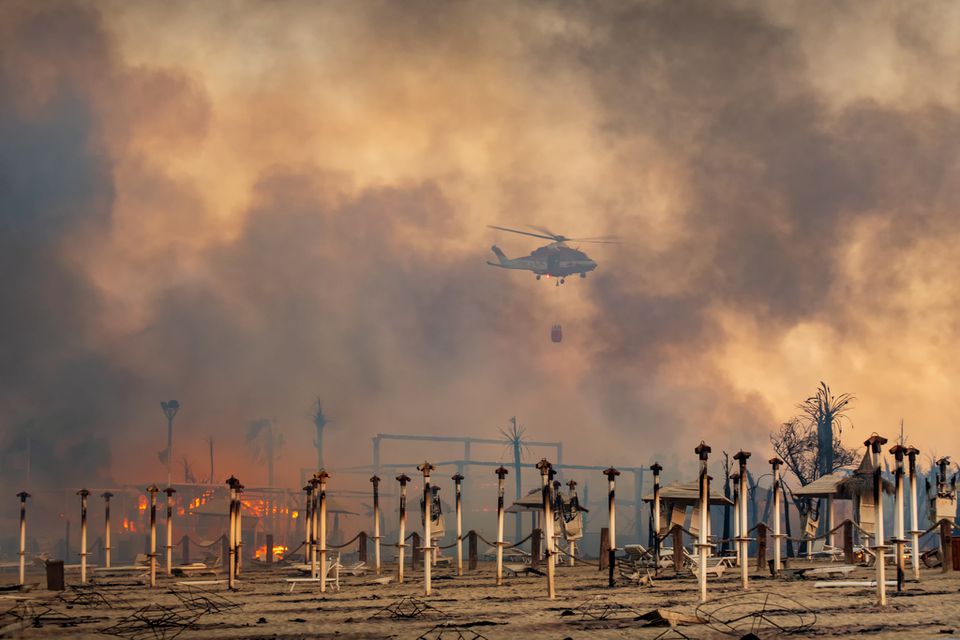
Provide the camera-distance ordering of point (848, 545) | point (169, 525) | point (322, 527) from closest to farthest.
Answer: point (322, 527) → point (848, 545) → point (169, 525)

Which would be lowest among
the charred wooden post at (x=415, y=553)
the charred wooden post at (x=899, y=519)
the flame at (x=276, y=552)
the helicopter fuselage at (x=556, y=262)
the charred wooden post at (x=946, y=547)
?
the flame at (x=276, y=552)

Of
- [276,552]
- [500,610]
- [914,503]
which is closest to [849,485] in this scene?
[914,503]

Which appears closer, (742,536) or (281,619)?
(281,619)

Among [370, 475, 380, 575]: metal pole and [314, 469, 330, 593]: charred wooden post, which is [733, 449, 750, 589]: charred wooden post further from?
[370, 475, 380, 575]: metal pole

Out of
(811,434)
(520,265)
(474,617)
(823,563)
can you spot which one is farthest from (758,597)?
(520,265)

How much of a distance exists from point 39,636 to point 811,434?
67.3 m

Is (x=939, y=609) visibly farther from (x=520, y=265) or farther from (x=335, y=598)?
(x=520, y=265)

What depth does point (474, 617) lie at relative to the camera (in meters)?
26.5

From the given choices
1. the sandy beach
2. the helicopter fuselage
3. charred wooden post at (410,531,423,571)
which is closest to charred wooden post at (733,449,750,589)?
the sandy beach

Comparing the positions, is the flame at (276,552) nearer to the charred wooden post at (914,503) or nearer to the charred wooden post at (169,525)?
the charred wooden post at (169,525)

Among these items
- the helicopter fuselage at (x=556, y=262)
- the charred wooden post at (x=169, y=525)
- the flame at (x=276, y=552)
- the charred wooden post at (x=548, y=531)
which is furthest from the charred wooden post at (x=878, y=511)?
the helicopter fuselage at (x=556, y=262)

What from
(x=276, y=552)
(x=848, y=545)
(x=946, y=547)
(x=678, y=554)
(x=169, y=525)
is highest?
(x=169, y=525)

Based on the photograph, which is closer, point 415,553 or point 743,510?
point 743,510

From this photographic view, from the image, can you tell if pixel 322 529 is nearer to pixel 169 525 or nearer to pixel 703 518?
pixel 169 525
